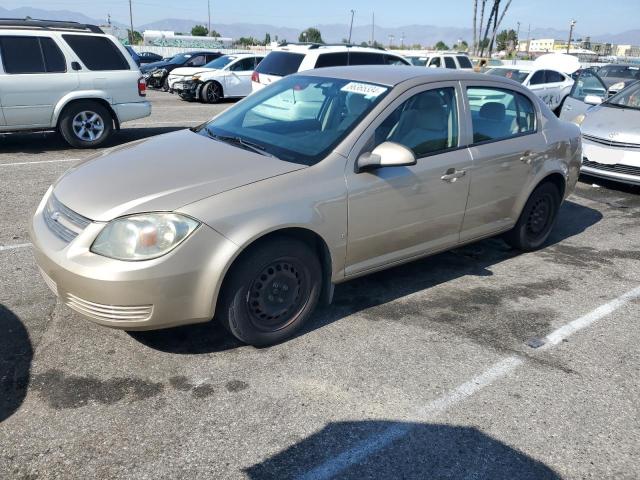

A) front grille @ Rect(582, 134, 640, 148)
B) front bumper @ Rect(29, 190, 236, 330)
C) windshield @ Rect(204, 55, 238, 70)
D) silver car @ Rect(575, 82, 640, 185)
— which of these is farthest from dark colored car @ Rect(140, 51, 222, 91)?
front bumper @ Rect(29, 190, 236, 330)

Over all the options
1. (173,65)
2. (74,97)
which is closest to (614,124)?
(74,97)

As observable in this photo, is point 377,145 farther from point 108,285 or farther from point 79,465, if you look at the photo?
point 79,465

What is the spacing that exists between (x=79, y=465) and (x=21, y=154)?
26.0ft

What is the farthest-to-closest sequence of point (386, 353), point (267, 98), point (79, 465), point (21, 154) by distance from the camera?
point (21, 154) < point (267, 98) < point (386, 353) < point (79, 465)

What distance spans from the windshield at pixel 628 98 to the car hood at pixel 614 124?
0.22 metres

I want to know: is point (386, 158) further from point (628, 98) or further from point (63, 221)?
point (628, 98)

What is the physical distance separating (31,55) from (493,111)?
7656mm

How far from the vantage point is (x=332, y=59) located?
11484 millimetres

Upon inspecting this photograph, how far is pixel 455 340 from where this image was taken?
3.74 metres

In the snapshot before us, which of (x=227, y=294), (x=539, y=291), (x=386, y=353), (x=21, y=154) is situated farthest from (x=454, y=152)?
(x=21, y=154)

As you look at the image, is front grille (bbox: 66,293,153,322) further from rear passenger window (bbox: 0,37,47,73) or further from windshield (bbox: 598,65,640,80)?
windshield (bbox: 598,65,640,80)

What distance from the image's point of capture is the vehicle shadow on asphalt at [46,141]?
950 cm

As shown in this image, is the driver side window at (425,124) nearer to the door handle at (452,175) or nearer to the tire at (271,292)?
the door handle at (452,175)

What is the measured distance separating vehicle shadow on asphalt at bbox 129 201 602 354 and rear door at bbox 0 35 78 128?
691cm
